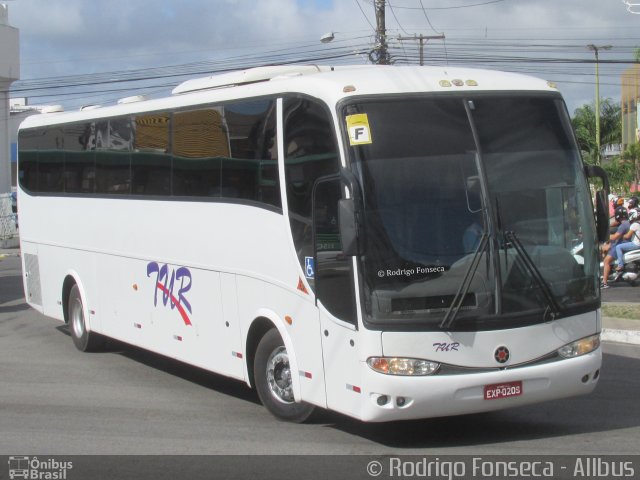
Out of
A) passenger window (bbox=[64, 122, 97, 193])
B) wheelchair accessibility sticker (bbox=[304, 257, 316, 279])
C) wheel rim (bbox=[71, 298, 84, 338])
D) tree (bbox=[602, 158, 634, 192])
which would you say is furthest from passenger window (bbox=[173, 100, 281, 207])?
tree (bbox=[602, 158, 634, 192])

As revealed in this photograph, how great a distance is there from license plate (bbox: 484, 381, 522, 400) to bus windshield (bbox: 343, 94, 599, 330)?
1.55ft

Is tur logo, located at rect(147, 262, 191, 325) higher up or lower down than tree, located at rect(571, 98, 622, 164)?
lower down

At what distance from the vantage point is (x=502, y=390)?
24.9 feet

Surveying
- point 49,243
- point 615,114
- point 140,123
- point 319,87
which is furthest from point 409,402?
point 615,114

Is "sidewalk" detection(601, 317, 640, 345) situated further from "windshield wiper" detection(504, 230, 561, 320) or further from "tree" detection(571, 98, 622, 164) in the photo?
"tree" detection(571, 98, 622, 164)

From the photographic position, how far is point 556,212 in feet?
26.1

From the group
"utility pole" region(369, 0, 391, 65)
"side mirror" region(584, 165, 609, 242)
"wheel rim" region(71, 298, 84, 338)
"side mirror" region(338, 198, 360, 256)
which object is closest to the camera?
"side mirror" region(338, 198, 360, 256)

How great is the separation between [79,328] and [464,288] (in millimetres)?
7533

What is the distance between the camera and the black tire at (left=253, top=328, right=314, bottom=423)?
869 cm

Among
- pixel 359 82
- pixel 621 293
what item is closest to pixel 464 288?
pixel 359 82

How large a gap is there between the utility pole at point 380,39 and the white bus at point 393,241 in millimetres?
21197

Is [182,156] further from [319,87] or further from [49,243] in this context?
[49,243]

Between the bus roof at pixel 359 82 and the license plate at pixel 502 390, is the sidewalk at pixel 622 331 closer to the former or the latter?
the bus roof at pixel 359 82
